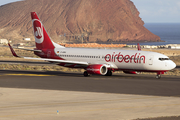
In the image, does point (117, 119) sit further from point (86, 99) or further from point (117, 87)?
point (117, 87)

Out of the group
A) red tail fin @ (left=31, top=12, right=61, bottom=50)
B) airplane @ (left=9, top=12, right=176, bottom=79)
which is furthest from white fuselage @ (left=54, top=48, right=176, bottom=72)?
red tail fin @ (left=31, top=12, right=61, bottom=50)

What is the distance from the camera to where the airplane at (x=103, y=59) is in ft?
132

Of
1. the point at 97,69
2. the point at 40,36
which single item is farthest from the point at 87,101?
the point at 40,36

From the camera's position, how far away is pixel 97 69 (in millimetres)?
41781

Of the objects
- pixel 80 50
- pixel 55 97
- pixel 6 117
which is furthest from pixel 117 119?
pixel 80 50

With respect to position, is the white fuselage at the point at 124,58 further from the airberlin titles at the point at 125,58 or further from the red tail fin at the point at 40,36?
the red tail fin at the point at 40,36

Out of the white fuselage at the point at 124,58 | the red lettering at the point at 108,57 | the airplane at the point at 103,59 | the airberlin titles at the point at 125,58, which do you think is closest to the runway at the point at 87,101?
the white fuselage at the point at 124,58

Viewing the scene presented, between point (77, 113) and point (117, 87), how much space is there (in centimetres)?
1314

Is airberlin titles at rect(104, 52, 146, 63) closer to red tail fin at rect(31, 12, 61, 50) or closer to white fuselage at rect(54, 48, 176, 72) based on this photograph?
white fuselage at rect(54, 48, 176, 72)

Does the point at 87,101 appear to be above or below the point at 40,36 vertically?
below

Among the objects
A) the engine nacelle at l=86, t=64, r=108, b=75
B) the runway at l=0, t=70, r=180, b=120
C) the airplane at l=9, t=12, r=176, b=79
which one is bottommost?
the runway at l=0, t=70, r=180, b=120

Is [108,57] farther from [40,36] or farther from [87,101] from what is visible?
[87,101]

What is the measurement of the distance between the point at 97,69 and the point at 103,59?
8.45ft

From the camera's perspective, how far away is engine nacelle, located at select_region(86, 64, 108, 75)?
4172 centimetres
